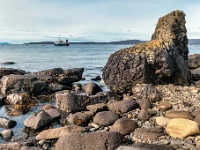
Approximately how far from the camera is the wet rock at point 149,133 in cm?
867

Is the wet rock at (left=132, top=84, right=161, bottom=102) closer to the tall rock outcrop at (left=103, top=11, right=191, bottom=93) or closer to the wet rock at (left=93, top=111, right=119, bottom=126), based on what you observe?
the tall rock outcrop at (left=103, top=11, right=191, bottom=93)

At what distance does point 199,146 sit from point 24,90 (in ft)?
38.5

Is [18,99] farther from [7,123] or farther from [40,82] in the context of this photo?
[7,123]

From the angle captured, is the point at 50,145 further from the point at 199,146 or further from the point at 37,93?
the point at 37,93

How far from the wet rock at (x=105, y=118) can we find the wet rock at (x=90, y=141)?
223 centimetres

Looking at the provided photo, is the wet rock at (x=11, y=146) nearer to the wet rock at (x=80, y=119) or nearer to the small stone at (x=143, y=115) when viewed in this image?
the wet rock at (x=80, y=119)

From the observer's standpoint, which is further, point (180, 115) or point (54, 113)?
point (54, 113)

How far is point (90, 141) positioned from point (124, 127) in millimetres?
2008

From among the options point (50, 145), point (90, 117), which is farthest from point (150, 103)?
point (50, 145)

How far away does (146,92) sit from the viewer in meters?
13.6

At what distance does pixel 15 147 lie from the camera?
826 cm

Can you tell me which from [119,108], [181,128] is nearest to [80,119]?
[119,108]

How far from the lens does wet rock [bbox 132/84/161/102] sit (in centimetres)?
1310

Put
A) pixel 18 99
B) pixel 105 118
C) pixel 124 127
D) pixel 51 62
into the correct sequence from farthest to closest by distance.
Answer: pixel 51 62 → pixel 18 99 → pixel 105 118 → pixel 124 127
